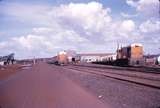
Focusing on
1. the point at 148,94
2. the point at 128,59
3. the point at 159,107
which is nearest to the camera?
the point at 159,107

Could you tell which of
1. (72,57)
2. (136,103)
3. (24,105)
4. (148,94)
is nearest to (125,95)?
(148,94)

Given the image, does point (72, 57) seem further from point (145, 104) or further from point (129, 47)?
point (145, 104)

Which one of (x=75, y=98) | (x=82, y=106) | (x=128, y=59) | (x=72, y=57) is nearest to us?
(x=82, y=106)

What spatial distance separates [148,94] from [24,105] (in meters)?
6.22

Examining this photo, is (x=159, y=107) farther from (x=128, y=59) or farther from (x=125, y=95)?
(x=128, y=59)

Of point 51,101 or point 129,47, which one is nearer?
point 51,101

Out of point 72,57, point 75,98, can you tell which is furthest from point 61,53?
point 75,98

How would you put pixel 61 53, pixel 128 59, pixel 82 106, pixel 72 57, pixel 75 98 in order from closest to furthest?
1. pixel 82 106
2. pixel 75 98
3. pixel 128 59
4. pixel 61 53
5. pixel 72 57

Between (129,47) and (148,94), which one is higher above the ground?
(129,47)

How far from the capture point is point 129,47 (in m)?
64.2

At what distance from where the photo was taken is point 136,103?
14.1m

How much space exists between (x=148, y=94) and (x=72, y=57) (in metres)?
102

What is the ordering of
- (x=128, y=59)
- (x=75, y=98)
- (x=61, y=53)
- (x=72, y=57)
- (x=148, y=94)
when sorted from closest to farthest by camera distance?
(x=148, y=94), (x=75, y=98), (x=128, y=59), (x=61, y=53), (x=72, y=57)

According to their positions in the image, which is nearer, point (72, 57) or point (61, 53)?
point (61, 53)
